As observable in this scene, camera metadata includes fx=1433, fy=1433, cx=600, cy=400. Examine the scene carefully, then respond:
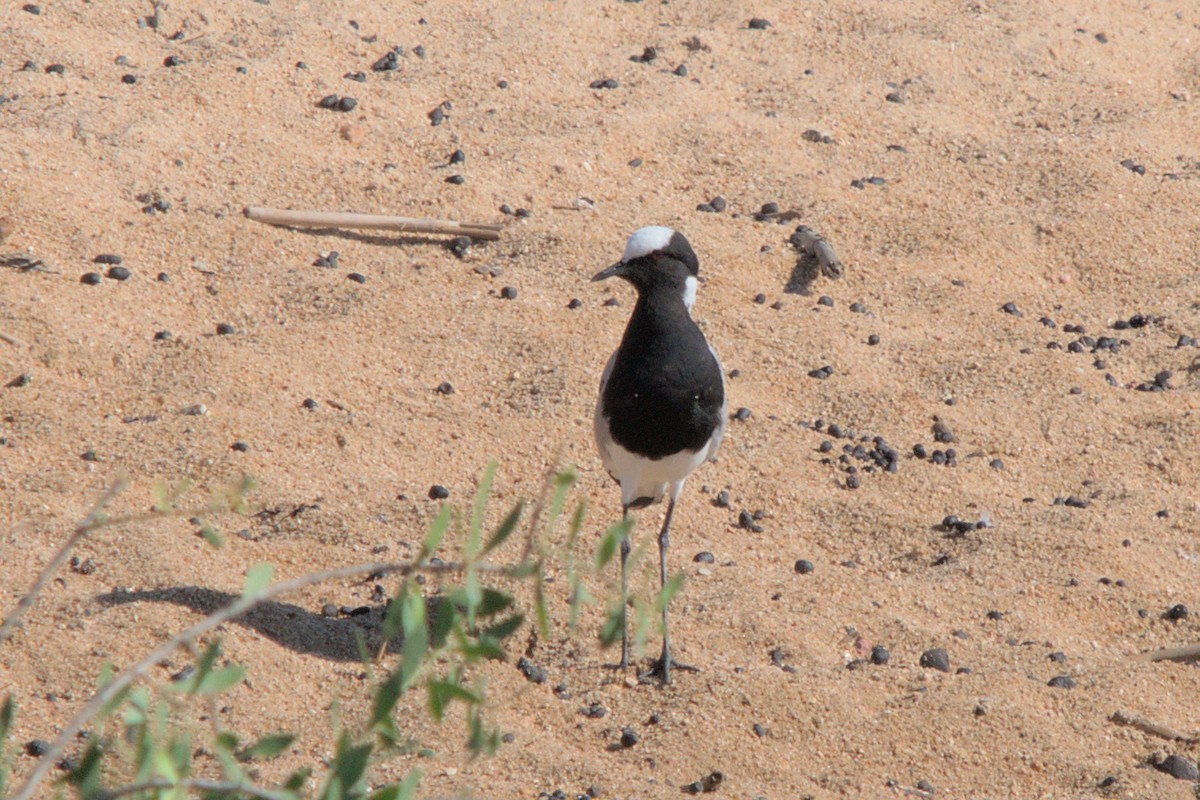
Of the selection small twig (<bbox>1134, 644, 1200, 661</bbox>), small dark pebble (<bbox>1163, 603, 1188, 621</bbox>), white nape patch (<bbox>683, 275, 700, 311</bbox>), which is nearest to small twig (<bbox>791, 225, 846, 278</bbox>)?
white nape patch (<bbox>683, 275, 700, 311</bbox>)

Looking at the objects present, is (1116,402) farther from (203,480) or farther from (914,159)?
(203,480)

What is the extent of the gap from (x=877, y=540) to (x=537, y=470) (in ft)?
4.38

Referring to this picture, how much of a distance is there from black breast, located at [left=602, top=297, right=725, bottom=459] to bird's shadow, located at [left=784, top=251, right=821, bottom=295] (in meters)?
1.80

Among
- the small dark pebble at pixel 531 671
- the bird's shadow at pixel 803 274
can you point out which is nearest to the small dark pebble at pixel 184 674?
the small dark pebble at pixel 531 671

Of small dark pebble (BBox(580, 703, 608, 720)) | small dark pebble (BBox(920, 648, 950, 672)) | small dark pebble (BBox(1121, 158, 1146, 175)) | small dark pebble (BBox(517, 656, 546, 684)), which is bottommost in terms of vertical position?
small dark pebble (BBox(517, 656, 546, 684))

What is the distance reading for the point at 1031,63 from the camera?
8172 millimetres

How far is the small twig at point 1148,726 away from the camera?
4387 millimetres

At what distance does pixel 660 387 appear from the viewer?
4875 mm

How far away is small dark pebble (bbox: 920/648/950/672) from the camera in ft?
15.5

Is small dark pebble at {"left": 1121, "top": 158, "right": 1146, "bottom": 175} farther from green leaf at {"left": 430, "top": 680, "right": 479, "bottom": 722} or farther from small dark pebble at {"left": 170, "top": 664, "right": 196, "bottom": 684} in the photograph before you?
green leaf at {"left": 430, "top": 680, "right": 479, "bottom": 722}

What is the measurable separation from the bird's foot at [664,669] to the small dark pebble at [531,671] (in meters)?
0.32

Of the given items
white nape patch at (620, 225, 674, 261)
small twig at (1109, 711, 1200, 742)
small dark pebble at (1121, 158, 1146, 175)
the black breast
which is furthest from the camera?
small dark pebble at (1121, 158, 1146, 175)

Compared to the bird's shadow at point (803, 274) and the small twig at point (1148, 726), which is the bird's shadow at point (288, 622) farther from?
the bird's shadow at point (803, 274)

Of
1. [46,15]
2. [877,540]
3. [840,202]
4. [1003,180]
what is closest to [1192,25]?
[1003,180]
